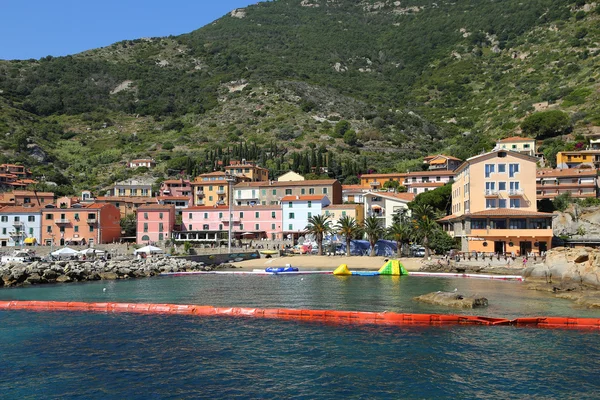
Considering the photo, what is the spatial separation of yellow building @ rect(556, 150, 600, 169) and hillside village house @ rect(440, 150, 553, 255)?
38.2m

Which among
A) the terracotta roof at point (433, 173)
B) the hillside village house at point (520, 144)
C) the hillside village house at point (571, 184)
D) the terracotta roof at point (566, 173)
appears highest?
the hillside village house at point (520, 144)

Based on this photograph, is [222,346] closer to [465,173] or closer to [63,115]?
[465,173]

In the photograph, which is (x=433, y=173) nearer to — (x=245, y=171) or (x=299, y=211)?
(x=299, y=211)

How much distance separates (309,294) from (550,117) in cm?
9779

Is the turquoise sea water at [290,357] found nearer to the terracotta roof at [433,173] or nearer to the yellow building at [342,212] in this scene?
the yellow building at [342,212]

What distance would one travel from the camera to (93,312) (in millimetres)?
33375

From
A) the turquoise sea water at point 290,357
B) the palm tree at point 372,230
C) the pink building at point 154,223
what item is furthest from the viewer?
the pink building at point 154,223

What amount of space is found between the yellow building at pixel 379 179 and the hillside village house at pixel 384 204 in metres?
18.1

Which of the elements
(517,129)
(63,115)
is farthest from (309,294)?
(63,115)

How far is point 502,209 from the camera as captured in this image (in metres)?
60.7

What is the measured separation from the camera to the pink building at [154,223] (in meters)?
86.2

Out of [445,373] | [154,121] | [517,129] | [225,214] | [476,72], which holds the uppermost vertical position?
[476,72]

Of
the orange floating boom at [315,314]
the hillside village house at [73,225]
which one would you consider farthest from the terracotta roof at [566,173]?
the hillside village house at [73,225]

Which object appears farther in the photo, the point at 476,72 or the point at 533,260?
the point at 476,72
